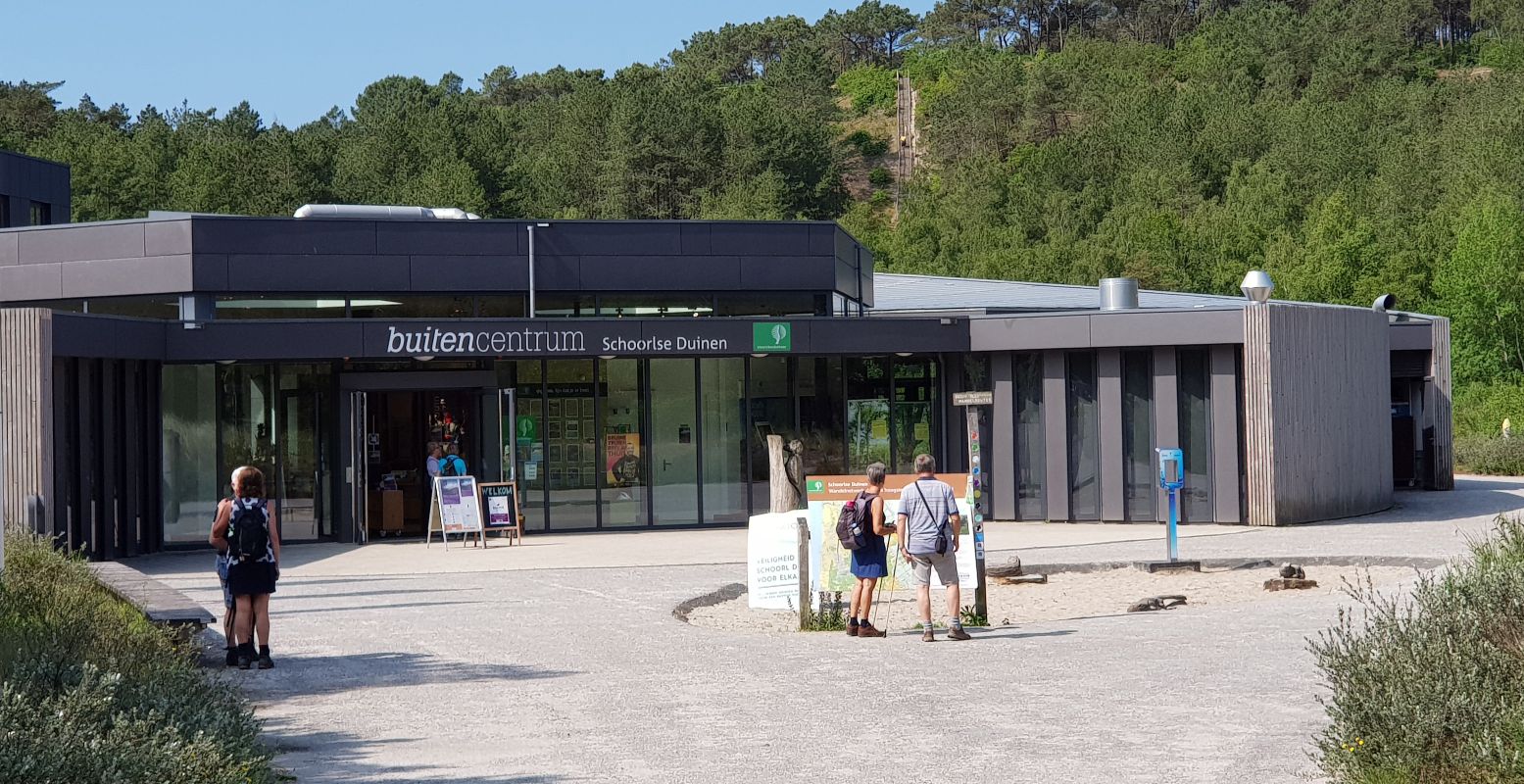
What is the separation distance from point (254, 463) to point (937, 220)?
6573 cm

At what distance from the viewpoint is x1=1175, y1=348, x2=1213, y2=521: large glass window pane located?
79.4 feet

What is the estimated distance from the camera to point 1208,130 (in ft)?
258

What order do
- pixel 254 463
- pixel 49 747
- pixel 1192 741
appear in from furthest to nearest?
1. pixel 254 463
2. pixel 1192 741
3. pixel 49 747

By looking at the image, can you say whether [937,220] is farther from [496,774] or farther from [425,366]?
[496,774]

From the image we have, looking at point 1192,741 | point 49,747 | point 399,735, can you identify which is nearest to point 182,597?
point 399,735

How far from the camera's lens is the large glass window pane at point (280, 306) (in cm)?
2417

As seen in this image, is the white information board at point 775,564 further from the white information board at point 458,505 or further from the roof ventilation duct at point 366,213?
the roof ventilation duct at point 366,213

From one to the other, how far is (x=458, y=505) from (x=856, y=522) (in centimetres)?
1048

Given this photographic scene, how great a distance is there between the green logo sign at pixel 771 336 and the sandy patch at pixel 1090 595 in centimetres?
750

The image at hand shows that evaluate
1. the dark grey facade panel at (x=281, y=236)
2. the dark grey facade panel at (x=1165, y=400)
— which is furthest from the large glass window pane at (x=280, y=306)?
the dark grey facade panel at (x=1165, y=400)

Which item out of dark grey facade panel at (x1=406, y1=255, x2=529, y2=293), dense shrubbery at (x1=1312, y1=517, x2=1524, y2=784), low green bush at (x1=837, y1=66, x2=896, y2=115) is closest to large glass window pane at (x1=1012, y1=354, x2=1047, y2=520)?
dark grey facade panel at (x1=406, y1=255, x2=529, y2=293)

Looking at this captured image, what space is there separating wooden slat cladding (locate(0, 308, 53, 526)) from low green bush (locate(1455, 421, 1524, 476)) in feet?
104

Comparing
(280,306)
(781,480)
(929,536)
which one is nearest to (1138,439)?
(781,480)

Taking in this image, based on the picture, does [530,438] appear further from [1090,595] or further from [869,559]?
[869,559]
